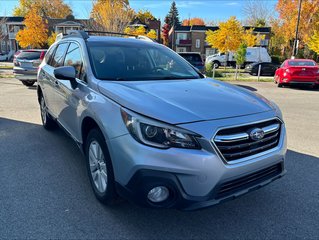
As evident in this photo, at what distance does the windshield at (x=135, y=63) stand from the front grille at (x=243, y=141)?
141cm

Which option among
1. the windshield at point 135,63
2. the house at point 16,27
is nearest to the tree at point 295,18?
the house at point 16,27

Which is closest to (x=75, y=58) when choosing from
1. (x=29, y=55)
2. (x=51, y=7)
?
(x=29, y=55)

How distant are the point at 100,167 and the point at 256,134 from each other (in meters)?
1.58

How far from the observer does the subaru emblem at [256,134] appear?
2441 mm

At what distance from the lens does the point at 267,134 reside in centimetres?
262

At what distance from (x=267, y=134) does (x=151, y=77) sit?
1.54 m

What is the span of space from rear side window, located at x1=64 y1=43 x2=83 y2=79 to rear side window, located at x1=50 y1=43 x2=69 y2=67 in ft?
0.85

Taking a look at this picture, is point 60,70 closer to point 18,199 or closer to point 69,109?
point 69,109

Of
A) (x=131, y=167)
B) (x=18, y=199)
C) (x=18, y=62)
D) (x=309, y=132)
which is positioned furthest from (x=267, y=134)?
(x=18, y=62)

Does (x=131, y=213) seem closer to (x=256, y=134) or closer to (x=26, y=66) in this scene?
(x=256, y=134)

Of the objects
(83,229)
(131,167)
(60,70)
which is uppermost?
(60,70)

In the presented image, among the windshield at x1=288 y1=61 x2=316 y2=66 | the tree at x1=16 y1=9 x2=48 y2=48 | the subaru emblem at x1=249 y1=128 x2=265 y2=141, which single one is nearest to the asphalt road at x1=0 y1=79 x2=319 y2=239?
the subaru emblem at x1=249 y1=128 x2=265 y2=141

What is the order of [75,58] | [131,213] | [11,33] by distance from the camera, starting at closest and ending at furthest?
[131,213] < [75,58] < [11,33]

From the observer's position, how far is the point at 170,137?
2273 mm
